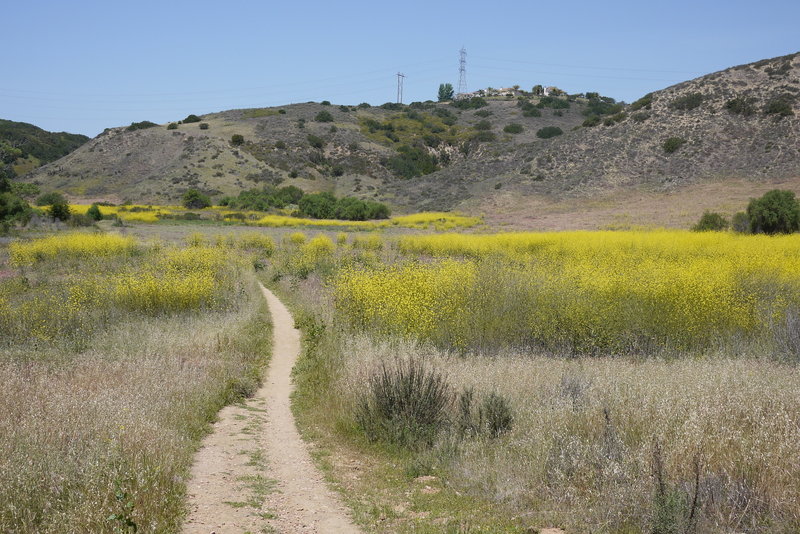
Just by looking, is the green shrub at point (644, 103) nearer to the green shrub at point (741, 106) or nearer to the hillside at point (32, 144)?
the green shrub at point (741, 106)

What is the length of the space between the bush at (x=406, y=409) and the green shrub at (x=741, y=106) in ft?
183

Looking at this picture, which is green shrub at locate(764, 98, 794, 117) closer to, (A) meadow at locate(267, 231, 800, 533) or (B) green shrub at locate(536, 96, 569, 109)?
(A) meadow at locate(267, 231, 800, 533)

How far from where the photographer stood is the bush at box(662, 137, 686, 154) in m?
53.4

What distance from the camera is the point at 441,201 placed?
61.5m

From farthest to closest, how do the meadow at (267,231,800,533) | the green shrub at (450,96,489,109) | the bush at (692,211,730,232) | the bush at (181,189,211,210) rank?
the green shrub at (450,96,489,109) → the bush at (181,189,211,210) → the bush at (692,211,730,232) → the meadow at (267,231,800,533)

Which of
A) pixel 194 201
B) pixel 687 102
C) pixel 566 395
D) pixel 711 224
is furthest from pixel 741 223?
pixel 194 201

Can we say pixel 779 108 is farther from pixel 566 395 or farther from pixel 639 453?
pixel 639 453

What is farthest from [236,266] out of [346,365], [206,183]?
[206,183]

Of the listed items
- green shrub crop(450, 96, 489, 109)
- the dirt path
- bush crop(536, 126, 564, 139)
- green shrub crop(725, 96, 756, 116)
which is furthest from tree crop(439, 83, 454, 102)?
A: the dirt path

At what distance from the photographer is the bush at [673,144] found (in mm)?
53375

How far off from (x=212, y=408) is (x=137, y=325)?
549 centimetres

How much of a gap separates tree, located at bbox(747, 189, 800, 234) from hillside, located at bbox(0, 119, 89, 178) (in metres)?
89.8

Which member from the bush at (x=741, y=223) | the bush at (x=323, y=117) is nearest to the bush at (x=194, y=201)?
the bush at (x=323, y=117)

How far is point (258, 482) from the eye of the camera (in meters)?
6.83
